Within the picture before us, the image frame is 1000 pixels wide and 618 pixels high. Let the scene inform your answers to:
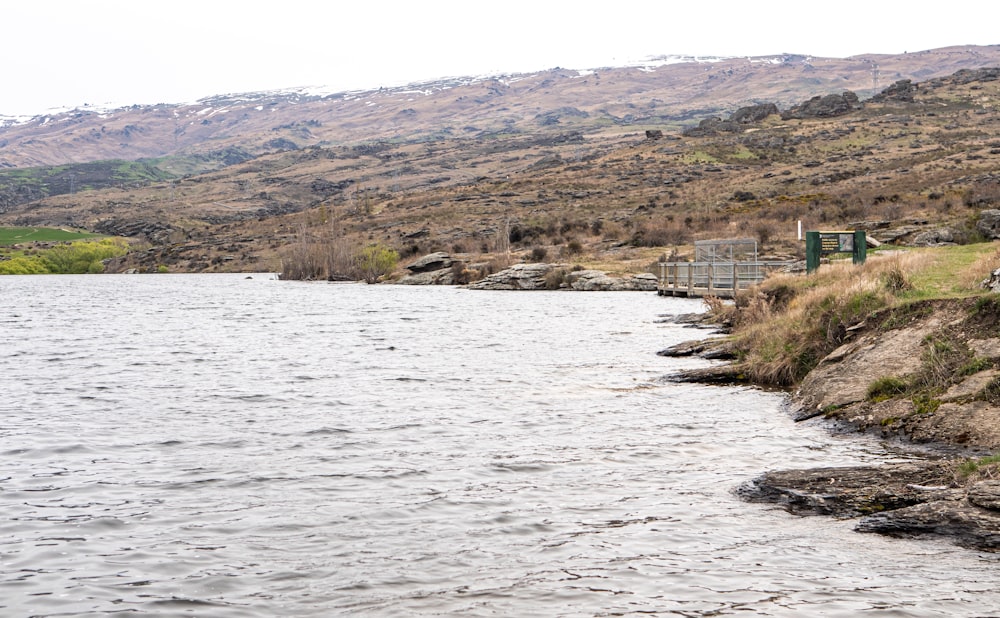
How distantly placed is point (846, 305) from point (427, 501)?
483 inches

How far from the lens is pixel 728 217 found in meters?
89.9

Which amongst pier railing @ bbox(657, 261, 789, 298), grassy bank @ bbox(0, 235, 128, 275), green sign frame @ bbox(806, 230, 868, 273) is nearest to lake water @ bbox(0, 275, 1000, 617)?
green sign frame @ bbox(806, 230, 868, 273)

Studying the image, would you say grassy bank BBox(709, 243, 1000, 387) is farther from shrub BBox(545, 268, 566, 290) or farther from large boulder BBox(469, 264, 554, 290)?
large boulder BBox(469, 264, 554, 290)

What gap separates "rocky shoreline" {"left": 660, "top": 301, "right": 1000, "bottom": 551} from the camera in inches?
392

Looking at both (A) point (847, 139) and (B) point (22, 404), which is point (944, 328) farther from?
(A) point (847, 139)

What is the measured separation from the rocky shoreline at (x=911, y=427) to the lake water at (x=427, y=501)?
49cm

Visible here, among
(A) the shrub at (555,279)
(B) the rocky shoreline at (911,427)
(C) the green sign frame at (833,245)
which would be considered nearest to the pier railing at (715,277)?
(A) the shrub at (555,279)

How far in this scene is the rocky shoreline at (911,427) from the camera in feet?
32.7

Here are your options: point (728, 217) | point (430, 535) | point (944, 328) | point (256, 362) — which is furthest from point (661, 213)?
point (430, 535)

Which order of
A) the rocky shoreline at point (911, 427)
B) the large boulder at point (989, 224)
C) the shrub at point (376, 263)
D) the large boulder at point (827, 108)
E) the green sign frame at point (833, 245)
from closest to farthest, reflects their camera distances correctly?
the rocky shoreline at point (911, 427)
the green sign frame at point (833, 245)
the large boulder at point (989, 224)
the shrub at point (376, 263)
the large boulder at point (827, 108)

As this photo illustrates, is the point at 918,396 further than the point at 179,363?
No

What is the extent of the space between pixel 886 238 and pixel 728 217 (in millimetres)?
34591

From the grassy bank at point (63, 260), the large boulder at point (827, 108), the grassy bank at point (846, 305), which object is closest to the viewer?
the grassy bank at point (846, 305)

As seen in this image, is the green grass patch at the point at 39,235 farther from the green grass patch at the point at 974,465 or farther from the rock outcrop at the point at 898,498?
the green grass patch at the point at 974,465
